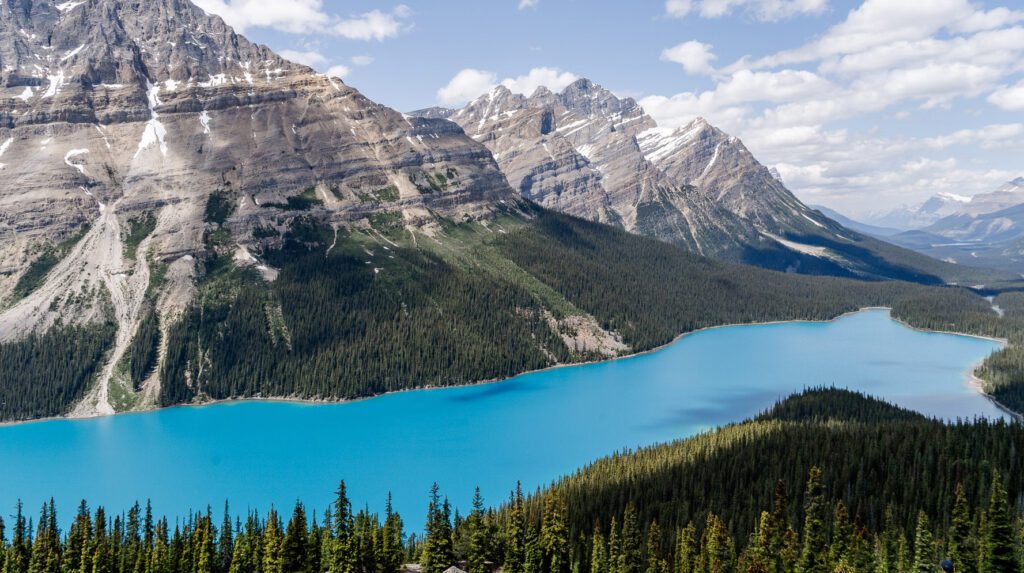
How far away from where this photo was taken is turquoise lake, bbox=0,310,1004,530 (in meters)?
112

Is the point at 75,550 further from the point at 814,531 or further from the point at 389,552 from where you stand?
the point at 814,531

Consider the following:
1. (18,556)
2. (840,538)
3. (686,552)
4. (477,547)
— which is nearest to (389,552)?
(477,547)

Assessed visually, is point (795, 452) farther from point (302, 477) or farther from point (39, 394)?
point (39, 394)

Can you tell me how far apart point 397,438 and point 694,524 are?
65430 mm

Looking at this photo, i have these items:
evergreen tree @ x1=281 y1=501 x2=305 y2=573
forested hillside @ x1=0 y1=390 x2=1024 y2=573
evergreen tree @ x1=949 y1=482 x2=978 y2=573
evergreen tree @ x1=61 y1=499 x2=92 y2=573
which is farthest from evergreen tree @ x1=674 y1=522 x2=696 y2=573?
evergreen tree @ x1=61 y1=499 x2=92 y2=573

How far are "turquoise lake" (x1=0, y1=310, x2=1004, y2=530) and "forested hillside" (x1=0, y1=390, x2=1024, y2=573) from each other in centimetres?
976

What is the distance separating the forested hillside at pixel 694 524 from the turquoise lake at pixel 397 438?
976 cm

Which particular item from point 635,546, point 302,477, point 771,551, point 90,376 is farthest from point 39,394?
point 771,551

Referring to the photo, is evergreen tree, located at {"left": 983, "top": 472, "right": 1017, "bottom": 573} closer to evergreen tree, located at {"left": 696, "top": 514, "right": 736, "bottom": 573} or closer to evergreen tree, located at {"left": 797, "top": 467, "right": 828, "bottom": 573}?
evergreen tree, located at {"left": 797, "top": 467, "right": 828, "bottom": 573}

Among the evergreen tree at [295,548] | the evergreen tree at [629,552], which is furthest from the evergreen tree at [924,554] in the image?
the evergreen tree at [295,548]

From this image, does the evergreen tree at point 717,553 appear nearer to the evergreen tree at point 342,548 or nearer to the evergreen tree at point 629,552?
the evergreen tree at point 629,552

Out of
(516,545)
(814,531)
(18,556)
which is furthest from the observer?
(814,531)

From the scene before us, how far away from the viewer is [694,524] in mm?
87750

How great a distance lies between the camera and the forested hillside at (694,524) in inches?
2867
